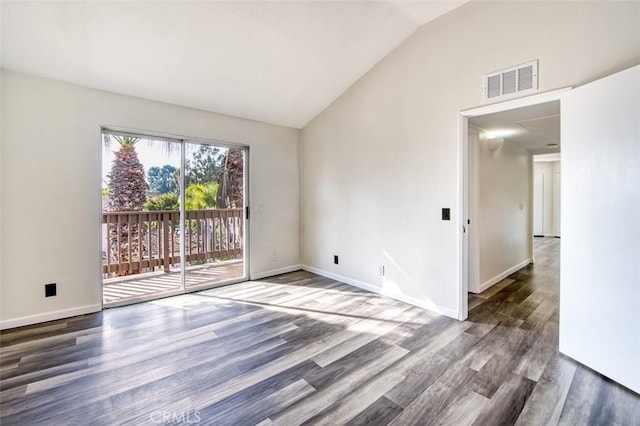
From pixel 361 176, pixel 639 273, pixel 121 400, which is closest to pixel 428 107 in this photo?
pixel 361 176

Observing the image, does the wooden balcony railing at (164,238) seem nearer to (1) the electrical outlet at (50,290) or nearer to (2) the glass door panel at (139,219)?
(2) the glass door panel at (139,219)

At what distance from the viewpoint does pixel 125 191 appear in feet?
11.0

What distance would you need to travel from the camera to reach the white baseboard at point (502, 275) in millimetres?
3835

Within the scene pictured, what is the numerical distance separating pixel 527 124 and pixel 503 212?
5.11ft

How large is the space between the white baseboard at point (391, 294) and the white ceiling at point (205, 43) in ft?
9.08

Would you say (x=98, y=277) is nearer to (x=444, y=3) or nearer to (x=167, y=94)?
(x=167, y=94)

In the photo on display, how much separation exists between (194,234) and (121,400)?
2370 millimetres

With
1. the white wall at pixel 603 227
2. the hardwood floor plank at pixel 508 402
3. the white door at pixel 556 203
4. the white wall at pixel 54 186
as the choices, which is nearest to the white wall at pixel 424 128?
the white wall at pixel 603 227

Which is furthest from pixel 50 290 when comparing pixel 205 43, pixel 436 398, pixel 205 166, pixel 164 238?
pixel 436 398

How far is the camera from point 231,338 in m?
2.51

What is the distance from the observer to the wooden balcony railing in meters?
3.40

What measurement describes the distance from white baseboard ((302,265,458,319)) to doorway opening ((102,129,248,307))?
1276mm

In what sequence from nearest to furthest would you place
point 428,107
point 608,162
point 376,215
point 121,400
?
1. point 121,400
2. point 608,162
3. point 428,107
4. point 376,215

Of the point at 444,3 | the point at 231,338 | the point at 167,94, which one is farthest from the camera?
the point at 167,94
